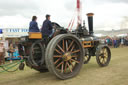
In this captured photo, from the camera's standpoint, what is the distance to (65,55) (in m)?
3.93

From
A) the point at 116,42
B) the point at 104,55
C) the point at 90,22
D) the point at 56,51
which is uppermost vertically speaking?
the point at 90,22

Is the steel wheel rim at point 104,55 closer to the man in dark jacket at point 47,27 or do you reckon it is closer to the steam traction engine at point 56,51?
the steam traction engine at point 56,51

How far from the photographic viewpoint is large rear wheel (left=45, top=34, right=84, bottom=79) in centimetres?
359

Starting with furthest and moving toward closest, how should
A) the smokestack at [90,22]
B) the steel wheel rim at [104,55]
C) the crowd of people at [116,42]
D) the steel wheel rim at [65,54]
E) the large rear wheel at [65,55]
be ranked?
the crowd of people at [116,42], the smokestack at [90,22], the steel wheel rim at [104,55], the steel wheel rim at [65,54], the large rear wheel at [65,55]

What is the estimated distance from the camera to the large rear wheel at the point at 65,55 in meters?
3.59

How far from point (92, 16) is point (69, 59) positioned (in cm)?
250

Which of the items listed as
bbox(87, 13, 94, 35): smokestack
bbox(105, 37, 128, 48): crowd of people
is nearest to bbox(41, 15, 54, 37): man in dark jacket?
bbox(87, 13, 94, 35): smokestack

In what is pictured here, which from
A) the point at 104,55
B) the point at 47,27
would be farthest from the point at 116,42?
the point at 47,27

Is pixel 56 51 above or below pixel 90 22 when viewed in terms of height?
below

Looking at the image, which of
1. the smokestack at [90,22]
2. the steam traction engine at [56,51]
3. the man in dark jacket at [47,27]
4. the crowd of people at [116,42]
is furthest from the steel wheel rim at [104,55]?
the crowd of people at [116,42]

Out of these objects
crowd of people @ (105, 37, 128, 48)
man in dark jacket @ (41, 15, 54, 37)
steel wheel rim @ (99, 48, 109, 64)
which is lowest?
crowd of people @ (105, 37, 128, 48)

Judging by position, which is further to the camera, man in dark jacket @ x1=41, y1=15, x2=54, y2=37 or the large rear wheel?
man in dark jacket @ x1=41, y1=15, x2=54, y2=37

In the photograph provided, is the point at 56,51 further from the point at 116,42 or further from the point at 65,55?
the point at 116,42

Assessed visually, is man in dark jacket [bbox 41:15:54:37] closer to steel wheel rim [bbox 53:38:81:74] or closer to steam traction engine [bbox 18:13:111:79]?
steam traction engine [bbox 18:13:111:79]
